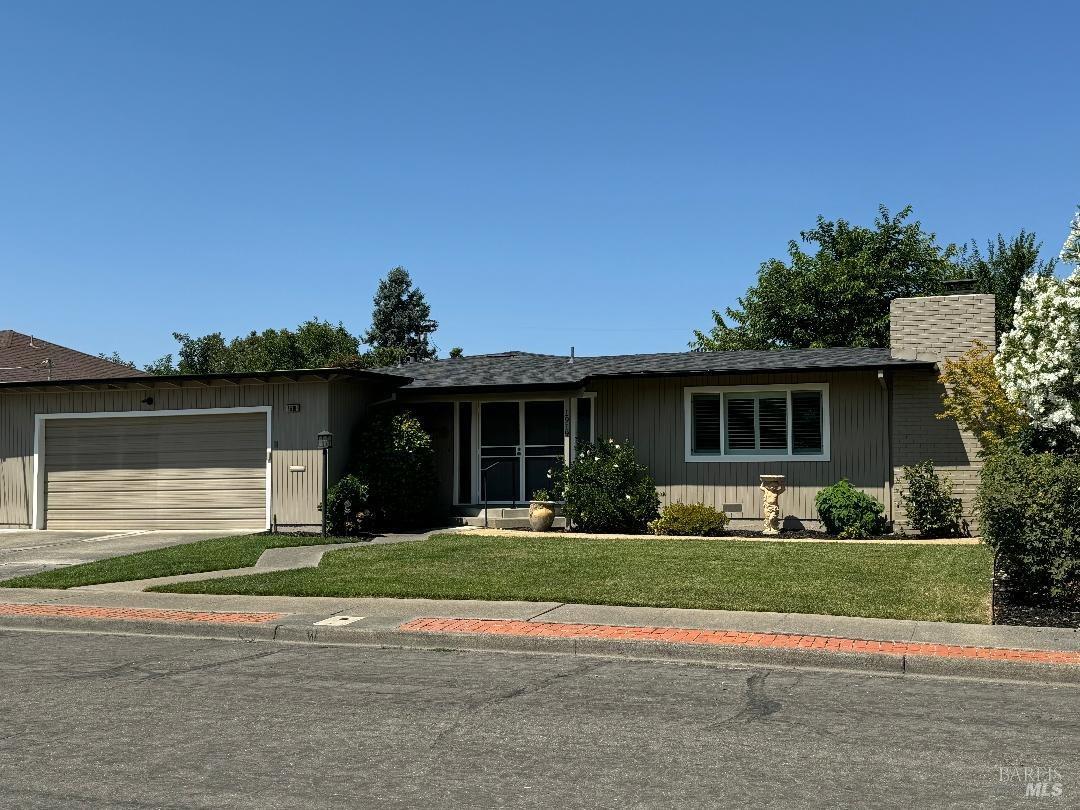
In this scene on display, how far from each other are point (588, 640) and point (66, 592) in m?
7.00

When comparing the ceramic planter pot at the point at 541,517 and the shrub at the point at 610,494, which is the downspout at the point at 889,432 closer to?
the shrub at the point at 610,494

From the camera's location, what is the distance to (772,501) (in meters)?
18.2

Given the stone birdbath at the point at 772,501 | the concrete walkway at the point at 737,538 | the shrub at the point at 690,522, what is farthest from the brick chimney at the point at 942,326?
the shrub at the point at 690,522

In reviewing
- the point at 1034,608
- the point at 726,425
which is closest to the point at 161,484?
the point at 726,425

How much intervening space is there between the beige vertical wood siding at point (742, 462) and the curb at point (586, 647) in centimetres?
1024

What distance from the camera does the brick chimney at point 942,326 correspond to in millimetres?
18217

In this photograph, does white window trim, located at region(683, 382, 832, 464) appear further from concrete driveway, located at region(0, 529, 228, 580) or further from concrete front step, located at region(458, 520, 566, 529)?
concrete driveway, located at region(0, 529, 228, 580)

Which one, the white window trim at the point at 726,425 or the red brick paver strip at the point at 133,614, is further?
the white window trim at the point at 726,425

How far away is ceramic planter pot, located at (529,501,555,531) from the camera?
18.5 metres

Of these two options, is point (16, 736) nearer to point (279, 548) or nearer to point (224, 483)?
point (279, 548)

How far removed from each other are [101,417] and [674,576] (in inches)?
512

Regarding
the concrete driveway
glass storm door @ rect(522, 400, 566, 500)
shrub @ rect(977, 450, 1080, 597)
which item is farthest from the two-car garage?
shrub @ rect(977, 450, 1080, 597)

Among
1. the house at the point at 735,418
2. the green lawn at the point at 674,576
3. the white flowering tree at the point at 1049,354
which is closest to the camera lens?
the green lawn at the point at 674,576

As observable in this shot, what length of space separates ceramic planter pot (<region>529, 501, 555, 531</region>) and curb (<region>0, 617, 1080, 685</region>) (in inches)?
333
